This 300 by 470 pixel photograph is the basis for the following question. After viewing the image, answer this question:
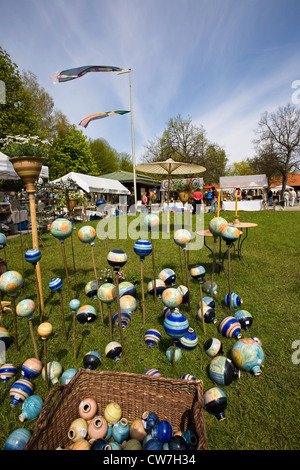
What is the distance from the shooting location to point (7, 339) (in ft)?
10.7

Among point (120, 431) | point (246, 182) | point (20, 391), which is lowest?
point (120, 431)

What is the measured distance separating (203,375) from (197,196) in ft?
33.8

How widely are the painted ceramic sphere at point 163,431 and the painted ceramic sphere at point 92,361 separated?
980mm

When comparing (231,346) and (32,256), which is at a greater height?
(32,256)

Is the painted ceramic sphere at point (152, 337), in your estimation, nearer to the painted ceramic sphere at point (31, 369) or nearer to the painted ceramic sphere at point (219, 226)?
the painted ceramic sphere at point (31, 369)

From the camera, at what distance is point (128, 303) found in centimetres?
398

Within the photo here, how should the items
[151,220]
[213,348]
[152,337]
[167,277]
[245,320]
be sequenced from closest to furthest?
[213,348]
[152,337]
[245,320]
[151,220]
[167,277]

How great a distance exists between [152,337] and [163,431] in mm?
1203

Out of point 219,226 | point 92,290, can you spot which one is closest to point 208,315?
point 219,226

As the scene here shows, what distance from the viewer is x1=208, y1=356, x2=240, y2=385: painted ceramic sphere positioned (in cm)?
252

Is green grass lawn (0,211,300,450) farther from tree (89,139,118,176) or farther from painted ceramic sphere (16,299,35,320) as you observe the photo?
tree (89,139,118,176)

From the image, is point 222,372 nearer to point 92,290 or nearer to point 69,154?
point 92,290

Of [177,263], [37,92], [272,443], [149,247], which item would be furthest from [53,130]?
[272,443]

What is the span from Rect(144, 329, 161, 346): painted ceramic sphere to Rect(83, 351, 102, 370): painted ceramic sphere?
651 millimetres
